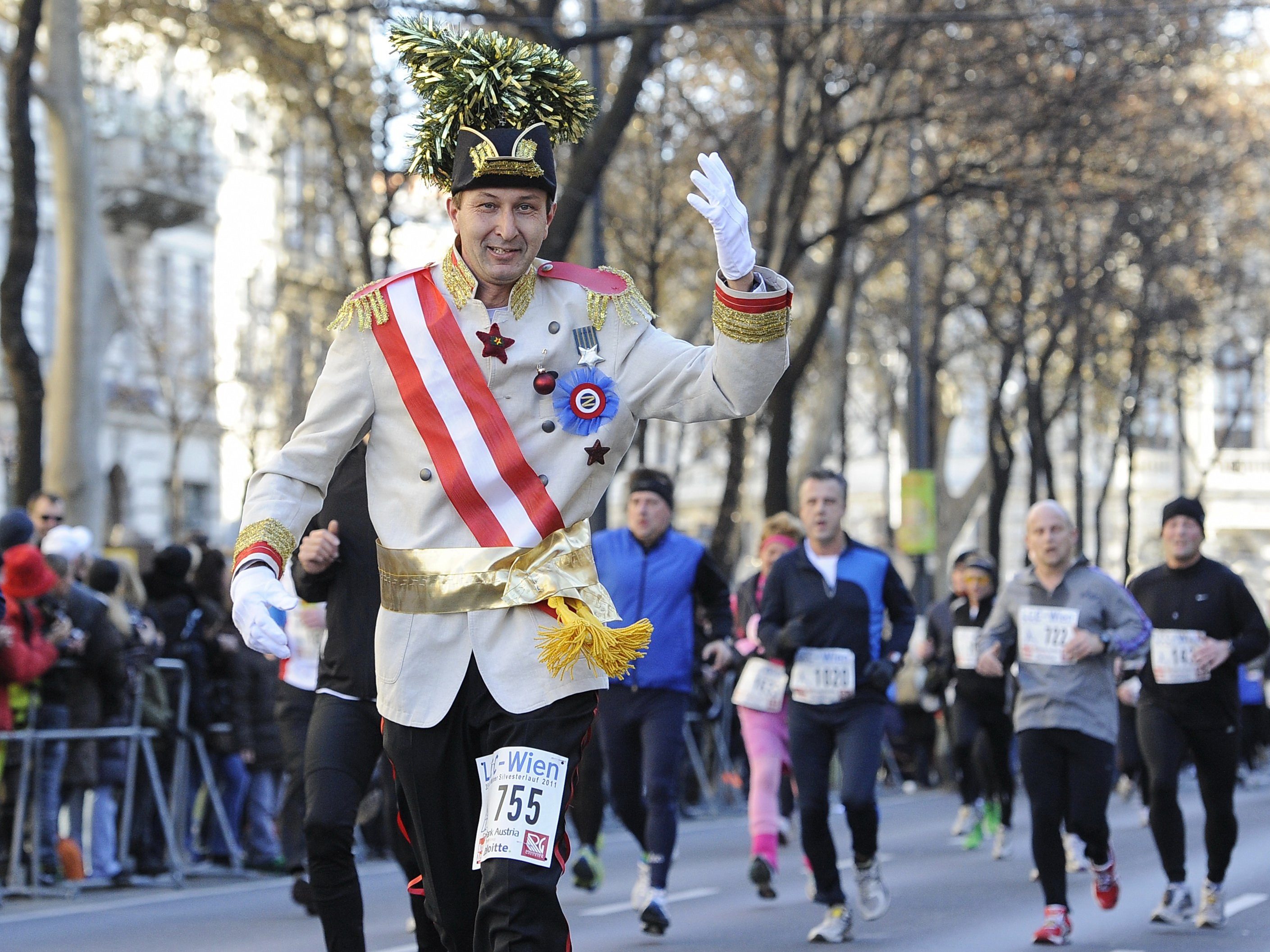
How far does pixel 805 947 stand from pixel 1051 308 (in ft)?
80.0

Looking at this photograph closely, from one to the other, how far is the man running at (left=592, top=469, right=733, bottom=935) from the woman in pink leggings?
389 millimetres

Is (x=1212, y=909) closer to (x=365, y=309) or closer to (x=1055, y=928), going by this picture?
(x=1055, y=928)

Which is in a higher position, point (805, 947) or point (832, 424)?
point (832, 424)

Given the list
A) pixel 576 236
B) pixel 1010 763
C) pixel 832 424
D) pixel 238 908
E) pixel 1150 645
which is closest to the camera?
pixel 1150 645

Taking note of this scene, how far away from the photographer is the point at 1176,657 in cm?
1052

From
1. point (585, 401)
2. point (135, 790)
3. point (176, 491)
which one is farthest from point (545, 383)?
point (176, 491)

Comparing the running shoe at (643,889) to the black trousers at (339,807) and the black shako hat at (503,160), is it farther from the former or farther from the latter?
the black shako hat at (503,160)

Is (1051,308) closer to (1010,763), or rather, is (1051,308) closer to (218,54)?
(218,54)

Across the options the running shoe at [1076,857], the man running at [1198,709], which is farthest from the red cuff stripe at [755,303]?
the running shoe at [1076,857]

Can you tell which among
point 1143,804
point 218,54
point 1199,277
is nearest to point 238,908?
point 1143,804

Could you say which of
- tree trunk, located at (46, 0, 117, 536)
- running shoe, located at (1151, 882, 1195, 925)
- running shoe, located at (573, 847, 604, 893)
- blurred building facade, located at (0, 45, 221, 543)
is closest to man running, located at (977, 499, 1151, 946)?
running shoe, located at (1151, 882, 1195, 925)

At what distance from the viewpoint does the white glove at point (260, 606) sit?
14.5ft

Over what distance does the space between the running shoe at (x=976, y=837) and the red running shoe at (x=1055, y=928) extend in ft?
17.5

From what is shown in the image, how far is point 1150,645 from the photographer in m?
10.4
